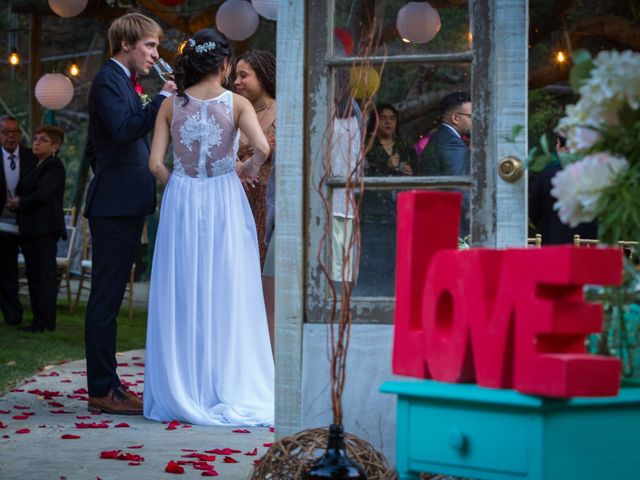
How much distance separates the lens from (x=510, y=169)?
12.7ft

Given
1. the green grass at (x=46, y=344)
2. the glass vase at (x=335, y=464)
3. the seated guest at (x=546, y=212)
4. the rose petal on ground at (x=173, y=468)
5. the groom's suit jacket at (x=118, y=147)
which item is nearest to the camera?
the glass vase at (x=335, y=464)

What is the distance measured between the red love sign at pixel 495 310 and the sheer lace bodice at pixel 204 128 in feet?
8.99

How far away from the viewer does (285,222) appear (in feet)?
13.6

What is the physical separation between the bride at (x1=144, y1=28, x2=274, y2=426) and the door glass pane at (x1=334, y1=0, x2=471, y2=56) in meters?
1.88

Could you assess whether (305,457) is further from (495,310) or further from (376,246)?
(495,310)

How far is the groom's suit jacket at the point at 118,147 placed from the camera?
19.5 ft

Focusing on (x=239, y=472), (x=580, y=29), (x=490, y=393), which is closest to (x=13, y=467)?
(x=239, y=472)

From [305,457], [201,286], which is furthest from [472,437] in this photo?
[201,286]

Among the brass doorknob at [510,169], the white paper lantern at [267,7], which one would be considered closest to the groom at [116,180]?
the brass doorknob at [510,169]

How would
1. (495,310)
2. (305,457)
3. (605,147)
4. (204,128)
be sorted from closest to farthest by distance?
(605,147)
(495,310)
(305,457)
(204,128)

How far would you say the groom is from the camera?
19.6 feet

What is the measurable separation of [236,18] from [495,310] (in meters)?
8.24

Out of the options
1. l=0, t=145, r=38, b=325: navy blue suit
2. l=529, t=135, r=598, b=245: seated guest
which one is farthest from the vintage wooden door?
l=0, t=145, r=38, b=325: navy blue suit

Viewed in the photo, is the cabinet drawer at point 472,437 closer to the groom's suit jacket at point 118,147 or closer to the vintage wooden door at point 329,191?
the vintage wooden door at point 329,191
